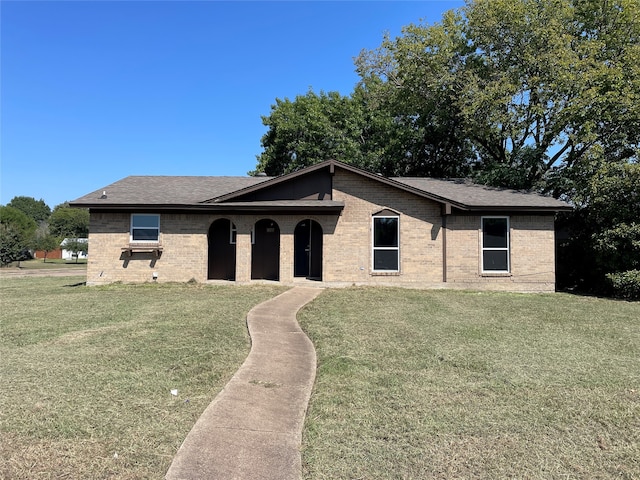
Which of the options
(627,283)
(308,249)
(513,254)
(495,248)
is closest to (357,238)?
(308,249)

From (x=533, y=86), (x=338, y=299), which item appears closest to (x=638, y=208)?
(x=533, y=86)

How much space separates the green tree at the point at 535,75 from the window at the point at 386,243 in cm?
646

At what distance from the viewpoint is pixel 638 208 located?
14.2 m

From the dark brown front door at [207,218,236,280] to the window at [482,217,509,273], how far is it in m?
9.29

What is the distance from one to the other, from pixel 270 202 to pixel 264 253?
2.47 m

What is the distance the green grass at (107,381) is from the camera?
316cm

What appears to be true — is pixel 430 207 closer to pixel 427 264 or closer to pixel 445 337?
pixel 427 264

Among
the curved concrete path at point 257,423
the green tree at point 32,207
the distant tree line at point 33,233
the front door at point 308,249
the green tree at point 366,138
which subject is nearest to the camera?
the curved concrete path at point 257,423

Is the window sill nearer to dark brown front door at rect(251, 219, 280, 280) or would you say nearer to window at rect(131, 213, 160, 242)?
window at rect(131, 213, 160, 242)

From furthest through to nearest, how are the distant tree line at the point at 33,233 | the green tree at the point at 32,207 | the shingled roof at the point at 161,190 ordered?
the green tree at the point at 32,207
the distant tree line at the point at 33,233
the shingled roof at the point at 161,190

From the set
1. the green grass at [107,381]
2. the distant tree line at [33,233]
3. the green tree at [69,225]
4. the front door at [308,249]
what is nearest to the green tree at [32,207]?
the distant tree line at [33,233]

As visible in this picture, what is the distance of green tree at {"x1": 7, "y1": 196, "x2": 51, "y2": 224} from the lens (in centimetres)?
9950

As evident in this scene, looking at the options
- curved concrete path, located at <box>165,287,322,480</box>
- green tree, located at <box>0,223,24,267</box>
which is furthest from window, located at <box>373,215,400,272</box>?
green tree, located at <box>0,223,24,267</box>

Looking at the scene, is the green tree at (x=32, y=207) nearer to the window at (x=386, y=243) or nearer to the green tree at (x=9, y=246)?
the green tree at (x=9, y=246)
